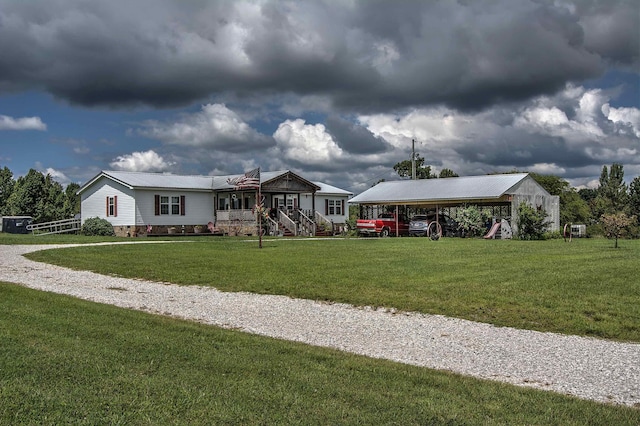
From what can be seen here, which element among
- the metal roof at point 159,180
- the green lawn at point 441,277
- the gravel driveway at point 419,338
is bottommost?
the gravel driveway at point 419,338

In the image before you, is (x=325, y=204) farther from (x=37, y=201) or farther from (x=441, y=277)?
(x=441, y=277)

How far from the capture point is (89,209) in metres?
40.2

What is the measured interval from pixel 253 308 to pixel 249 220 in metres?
27.3

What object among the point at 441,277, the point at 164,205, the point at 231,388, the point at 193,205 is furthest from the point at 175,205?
the point at 231,388

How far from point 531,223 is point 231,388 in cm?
2682

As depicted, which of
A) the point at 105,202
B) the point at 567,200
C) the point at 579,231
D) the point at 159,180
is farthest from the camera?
the point at 567,200

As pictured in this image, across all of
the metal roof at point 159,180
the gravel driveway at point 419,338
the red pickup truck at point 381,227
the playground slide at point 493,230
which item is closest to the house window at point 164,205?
the metal roof at point 159,180

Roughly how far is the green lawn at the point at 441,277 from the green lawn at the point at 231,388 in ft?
Answer: 13.1

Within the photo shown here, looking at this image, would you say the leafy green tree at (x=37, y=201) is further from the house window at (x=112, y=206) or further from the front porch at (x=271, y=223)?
the front porch at (x=271, y=223)

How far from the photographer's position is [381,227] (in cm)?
3703

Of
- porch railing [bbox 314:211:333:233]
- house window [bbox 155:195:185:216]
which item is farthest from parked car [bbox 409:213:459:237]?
house window [bbox 155:195:185:216]

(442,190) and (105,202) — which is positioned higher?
(442,190)

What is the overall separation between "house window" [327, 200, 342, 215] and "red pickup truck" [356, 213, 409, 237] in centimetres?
900

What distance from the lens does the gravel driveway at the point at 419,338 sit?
6324 mm
